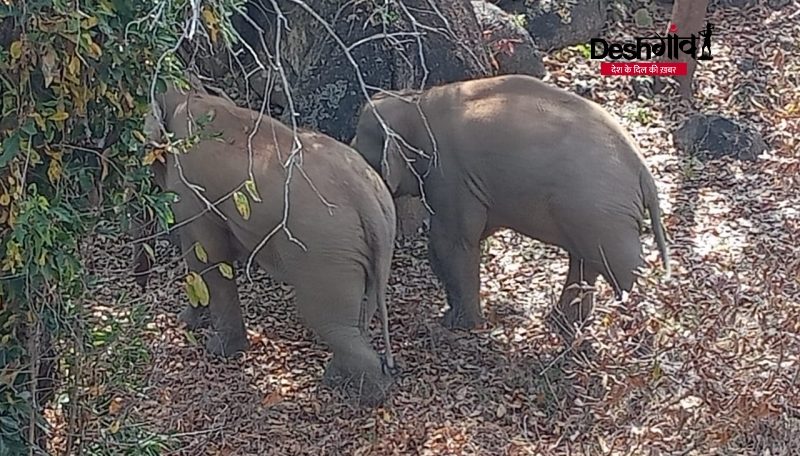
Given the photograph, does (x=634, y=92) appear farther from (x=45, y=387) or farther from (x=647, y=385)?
(x=45, y=387)

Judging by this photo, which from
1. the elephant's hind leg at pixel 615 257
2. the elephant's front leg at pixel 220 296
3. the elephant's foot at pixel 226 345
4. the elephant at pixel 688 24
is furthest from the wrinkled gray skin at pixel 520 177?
the elephant at pixel 688 24

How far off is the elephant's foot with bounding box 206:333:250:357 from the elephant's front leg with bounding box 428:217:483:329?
37.3 inches

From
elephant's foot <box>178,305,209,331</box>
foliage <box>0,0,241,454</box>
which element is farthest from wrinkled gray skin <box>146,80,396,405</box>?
foliage <box>0,0,241,454</box>

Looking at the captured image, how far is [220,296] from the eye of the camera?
5.00 metres

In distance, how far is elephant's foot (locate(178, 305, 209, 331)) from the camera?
17.5 feet

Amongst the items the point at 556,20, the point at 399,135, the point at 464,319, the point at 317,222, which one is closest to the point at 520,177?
the point at 399,135

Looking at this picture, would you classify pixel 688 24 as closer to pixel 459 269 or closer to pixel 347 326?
pixel 459 269

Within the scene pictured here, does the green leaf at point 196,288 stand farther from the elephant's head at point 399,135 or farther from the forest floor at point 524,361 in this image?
the elephant's head at point 399,135

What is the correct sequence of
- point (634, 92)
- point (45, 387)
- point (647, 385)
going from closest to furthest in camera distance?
point (45, 387)
point (647, 385)
point (634, 92)

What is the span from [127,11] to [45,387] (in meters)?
1.23

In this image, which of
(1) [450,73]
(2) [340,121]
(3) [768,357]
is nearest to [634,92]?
(1) [450,73]

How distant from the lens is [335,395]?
4680mm

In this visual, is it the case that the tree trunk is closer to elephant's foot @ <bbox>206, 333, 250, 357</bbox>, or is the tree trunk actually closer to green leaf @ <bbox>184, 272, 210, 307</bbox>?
elephant's foot @ <bbox>206, 333, 250, 357</bbox>

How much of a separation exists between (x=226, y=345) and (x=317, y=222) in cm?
101
